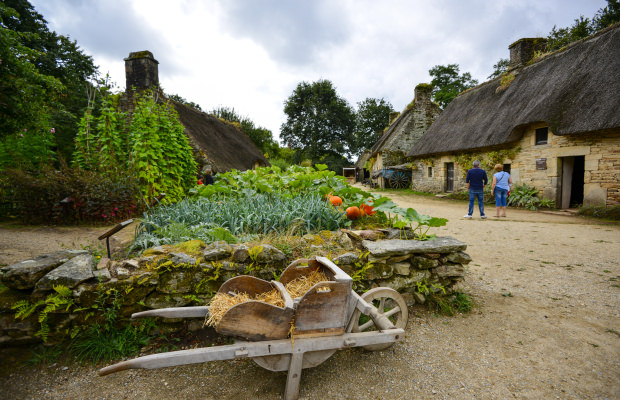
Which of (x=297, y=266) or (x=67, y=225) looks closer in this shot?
(x=297, y=266)

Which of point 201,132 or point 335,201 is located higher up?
point 201,132

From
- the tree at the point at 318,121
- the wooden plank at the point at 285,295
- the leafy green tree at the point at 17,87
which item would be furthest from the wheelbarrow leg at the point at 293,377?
the tree at the point at 318,121

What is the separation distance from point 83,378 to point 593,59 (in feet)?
46.2

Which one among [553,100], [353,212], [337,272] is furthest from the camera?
[553,100]

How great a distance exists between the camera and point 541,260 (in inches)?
164

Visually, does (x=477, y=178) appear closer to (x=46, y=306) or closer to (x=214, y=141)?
(x=46, y=306)

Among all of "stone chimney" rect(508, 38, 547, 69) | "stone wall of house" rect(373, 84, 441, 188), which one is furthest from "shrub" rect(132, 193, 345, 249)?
"stone wall of house" rect(373, 84, 441, 188)

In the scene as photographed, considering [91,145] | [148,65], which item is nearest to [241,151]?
[148,65]

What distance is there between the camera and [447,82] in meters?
32.5

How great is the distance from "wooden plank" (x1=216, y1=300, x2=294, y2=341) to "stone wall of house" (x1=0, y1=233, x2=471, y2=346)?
0.68 meters

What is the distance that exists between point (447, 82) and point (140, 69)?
110 ft

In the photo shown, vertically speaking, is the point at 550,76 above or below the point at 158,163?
above

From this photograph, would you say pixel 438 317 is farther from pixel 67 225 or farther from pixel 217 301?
pixel 67 225

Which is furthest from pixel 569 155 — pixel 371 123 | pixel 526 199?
pixel 371 123
